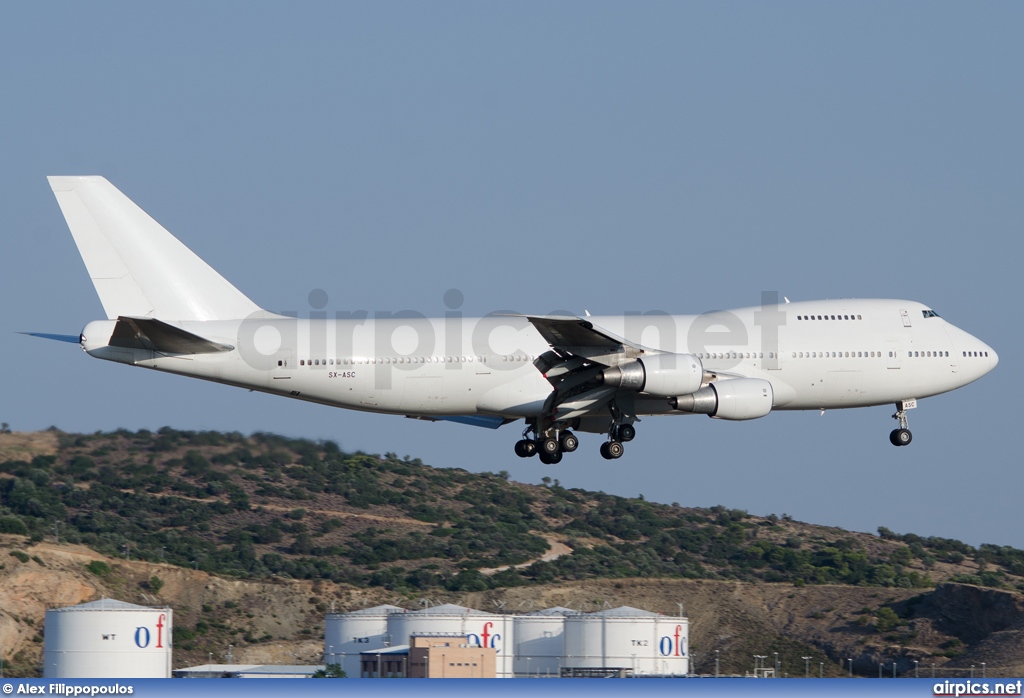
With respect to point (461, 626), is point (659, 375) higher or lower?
higher

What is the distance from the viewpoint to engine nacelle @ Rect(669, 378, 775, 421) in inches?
1933

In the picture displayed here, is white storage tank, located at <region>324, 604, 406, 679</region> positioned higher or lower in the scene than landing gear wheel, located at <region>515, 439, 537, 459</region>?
lower

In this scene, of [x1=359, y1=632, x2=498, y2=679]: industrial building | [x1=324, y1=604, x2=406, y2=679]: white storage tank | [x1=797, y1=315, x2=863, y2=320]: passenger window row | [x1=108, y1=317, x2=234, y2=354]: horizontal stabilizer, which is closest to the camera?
[x1=108, y1=317, x2=234, y2=354]: horizontal stabilizer

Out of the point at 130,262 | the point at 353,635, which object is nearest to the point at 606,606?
the point at 353,635

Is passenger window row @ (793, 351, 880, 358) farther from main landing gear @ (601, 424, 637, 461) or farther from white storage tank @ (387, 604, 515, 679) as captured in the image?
white storage tank @ (387, 604, 515, 679)

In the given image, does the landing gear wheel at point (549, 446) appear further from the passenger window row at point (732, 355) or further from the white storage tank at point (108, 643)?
the white storage tank at point (108, 643)

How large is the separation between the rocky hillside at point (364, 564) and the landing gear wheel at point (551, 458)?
40.6 ft

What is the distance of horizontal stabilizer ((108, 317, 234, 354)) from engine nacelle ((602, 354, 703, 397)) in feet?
43.7

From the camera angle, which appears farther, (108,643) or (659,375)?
(108,643)

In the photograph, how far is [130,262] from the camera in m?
49.2

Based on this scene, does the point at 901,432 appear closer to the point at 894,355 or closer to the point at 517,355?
the point at 894,355

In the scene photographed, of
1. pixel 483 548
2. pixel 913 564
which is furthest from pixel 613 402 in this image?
pixel 913 564

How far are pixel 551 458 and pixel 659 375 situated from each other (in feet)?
22.4

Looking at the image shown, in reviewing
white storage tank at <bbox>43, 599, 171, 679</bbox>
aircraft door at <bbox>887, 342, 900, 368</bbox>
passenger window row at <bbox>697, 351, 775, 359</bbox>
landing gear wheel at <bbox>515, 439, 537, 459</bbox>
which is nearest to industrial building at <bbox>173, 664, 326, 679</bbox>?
white storage tank at <bbox>43, 599, 171, 679</bbox>
